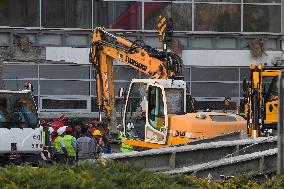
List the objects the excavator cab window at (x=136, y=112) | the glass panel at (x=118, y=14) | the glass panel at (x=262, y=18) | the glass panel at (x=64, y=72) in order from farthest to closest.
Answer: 1. the glass panel at (x=262, y=18)
2. the glass panel at (x=118, y=14)
3. the glass panel at (x=64, y=72)
4. the excavator cab window at (x=136, y=112)

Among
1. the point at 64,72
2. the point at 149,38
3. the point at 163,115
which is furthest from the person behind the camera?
the point at 149,38

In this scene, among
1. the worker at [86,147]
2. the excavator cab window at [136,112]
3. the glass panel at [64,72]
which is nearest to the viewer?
the worker at [86,147]

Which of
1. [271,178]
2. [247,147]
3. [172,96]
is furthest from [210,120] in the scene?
[271,178]

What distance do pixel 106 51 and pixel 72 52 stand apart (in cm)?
848

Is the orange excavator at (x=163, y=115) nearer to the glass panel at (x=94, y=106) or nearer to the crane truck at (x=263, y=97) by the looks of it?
the crane truck at (x=263, y=97)

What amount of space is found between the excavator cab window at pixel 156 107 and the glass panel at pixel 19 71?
14.8 meters

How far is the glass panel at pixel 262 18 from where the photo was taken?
120 feet

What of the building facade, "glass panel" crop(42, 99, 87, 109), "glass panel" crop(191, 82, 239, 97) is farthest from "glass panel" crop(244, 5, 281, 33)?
"glass panel" crop(42, 99, 87, 109)

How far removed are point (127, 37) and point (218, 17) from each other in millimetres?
4168

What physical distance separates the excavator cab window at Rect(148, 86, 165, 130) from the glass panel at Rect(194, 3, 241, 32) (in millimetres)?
16110

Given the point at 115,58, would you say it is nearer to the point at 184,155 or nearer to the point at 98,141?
the point at 98,141

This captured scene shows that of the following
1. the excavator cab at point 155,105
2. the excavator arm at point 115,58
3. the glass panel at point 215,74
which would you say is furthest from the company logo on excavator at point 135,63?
Result: the glass panel at point 215,74

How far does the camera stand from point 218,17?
119 feet

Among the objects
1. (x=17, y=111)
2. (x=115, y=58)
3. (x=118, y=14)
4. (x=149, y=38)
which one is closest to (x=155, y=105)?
(x=17, y=111)
